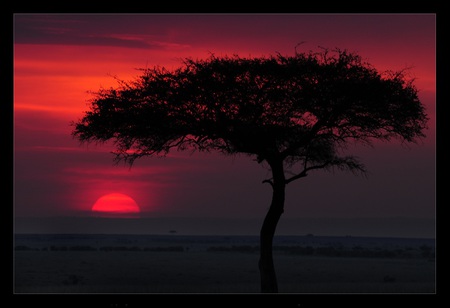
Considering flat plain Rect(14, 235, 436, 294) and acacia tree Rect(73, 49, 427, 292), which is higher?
acacia tree Rect(73, 49, 427, 292)

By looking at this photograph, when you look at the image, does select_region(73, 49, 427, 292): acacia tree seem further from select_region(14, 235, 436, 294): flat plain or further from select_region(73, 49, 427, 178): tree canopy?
select_region(14, 235, 436, 294): flat plain

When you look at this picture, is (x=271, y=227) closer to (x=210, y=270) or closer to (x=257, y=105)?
(x=257, y=105)

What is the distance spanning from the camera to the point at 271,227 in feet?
108

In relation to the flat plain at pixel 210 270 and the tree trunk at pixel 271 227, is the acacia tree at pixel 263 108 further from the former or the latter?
the flat plain at pixel 210 270

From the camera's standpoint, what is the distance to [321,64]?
33844 mm

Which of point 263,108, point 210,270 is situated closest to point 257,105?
point 263,108

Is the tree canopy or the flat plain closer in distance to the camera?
the tree canopy

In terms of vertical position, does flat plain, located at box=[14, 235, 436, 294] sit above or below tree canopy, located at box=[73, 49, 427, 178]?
below

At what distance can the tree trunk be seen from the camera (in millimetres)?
32531

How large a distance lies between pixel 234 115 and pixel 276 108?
66.3 inches

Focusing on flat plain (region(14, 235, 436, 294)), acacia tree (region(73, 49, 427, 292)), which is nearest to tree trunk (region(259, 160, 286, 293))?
acacia tree (region(73, 49, 427, 292))

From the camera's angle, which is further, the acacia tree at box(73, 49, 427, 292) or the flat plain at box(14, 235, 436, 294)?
the flat plain at box(14, 235, 436, 294)
